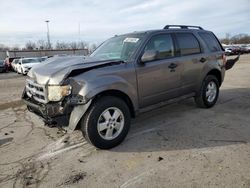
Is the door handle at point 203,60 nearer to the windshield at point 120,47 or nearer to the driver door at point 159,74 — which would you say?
the driver door at point 159,74

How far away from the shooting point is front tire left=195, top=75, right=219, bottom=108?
5.95 m

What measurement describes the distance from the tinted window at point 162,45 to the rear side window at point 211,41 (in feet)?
4.36

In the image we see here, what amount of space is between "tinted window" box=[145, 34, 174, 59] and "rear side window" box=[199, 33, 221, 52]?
1.33 meters

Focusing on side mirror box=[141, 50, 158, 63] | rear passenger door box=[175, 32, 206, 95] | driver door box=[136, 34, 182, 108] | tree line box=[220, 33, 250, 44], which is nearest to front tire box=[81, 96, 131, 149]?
driver door box=[136, 34, 182, 108]

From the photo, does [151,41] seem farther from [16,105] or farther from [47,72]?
[16,105]

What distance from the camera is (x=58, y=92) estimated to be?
3.76 metres

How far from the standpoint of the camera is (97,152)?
401 cm

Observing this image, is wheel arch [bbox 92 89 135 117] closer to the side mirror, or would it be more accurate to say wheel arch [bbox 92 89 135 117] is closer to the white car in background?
the side mirror

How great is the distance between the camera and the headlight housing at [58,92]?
3.72m

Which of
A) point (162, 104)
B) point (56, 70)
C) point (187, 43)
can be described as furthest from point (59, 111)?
point (187, 43)

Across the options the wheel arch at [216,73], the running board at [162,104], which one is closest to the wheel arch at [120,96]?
the running board at [162,104]

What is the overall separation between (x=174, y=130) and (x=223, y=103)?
255 centimetres

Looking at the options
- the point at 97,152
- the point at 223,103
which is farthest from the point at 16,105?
the point at 223,103

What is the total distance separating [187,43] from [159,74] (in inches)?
50.7
